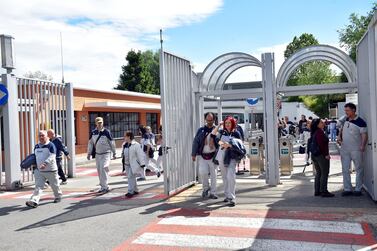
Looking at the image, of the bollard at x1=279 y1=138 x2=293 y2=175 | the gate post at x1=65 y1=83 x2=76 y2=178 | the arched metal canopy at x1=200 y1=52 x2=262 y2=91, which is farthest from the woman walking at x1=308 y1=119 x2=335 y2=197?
the gate post at x1=65 y1=83 x2=76 y2=178

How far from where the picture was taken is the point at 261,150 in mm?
12797

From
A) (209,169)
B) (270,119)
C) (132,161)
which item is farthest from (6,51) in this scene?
(270,119)

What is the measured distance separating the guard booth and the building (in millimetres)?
12319

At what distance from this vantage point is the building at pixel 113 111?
22906 mm

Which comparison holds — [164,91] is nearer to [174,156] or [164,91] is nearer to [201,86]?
[174,156]

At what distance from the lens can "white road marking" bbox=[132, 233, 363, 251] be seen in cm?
573

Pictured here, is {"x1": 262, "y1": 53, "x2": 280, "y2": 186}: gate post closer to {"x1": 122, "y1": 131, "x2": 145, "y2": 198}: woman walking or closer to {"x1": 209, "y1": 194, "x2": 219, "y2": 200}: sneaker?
{"x1": 209, "y1": 194, "x2": 219, "y2": 200}: sneaker

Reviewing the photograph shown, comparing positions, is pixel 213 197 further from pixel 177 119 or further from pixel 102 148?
pixel 102 148

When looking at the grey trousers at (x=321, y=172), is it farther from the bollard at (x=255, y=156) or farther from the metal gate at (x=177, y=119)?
the bollard at (x=255, y=156)

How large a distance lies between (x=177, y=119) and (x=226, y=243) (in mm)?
4640

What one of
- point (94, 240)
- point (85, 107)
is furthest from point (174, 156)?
point (85, 107)

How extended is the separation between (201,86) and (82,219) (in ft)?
17.2

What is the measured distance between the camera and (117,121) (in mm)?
27219

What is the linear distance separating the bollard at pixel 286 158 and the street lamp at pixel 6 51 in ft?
27.2
